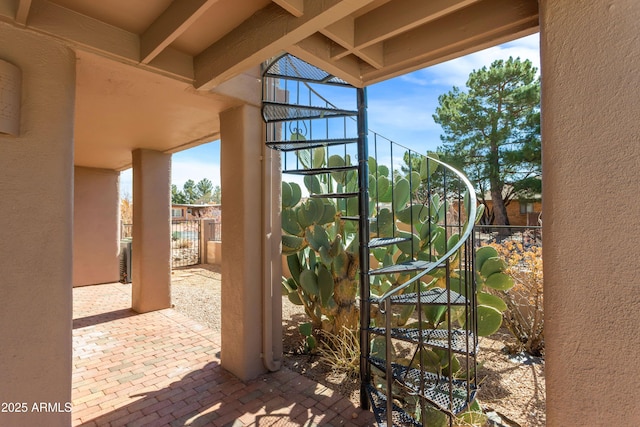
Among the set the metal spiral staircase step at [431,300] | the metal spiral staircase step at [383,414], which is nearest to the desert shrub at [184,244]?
the metal spiral staircase step at [383,414]

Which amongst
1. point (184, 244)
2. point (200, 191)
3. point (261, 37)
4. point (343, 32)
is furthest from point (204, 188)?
point (343, 32)

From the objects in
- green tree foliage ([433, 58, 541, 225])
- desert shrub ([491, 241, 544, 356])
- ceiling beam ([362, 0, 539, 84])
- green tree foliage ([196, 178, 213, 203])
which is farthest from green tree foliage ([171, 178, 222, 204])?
ceiling beam ([362, 0, 539, 84])

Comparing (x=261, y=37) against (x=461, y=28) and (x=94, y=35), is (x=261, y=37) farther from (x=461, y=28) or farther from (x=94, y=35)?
(x=461, y=28)

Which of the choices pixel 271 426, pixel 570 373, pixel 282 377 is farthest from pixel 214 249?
pixel 570 373

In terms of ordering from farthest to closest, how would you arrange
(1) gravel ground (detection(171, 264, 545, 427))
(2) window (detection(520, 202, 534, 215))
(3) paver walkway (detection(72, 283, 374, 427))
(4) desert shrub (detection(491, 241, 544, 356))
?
1. (2) window (detection(520, 202, 534, 215))
2. (4) desert shrub (detection(491, 241, 544, 356))
3. (1) gravel ground (detection(171, 264, 545, 427))
4. (3) paver walkway (detection(72, 283, 374, 427))

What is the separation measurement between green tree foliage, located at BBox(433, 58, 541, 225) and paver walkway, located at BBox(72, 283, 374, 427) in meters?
13.4

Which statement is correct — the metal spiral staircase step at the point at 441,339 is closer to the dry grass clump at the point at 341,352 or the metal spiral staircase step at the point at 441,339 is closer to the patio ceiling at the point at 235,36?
the dry grass clump at the point at 341,352

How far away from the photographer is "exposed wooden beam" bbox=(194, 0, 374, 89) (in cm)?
164

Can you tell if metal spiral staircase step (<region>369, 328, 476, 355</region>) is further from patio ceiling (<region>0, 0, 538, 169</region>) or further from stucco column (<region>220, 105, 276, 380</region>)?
patio ceiling (<region>0, 0, 538, 169</region>)

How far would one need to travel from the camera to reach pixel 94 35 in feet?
7.00

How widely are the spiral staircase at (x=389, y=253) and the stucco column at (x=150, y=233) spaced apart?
115 inches

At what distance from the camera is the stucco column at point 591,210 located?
1.12 m

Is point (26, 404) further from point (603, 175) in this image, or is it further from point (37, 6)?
point (603, 175)

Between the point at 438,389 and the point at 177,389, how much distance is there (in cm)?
245
